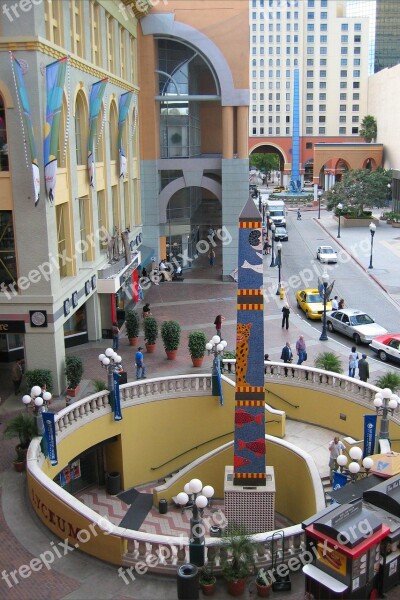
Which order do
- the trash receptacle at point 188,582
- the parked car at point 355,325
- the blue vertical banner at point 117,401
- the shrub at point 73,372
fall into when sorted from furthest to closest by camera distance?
the parked car at point 355,325 < the shrub at point 73,372 < the blue vertical banner at point 117,401 < the trash receptacle at point 188,582

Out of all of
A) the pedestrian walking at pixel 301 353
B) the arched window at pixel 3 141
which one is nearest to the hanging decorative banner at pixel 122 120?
the arched window at pixel 3 141

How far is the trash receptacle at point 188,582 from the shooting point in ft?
36.7

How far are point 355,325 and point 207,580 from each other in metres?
21.5

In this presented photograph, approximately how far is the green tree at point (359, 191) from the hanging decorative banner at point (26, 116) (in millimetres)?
52801

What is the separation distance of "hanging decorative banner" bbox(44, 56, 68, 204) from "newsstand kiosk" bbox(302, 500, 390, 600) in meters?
13.8

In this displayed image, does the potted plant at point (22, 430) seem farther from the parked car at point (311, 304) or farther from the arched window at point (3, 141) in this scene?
the parked car at point (311, 304)

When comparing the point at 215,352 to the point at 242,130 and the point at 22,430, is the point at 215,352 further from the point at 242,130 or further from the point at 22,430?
the point at 242,130

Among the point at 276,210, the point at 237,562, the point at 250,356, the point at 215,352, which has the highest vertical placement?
the point at 250,356

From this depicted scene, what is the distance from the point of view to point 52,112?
20.5 metres

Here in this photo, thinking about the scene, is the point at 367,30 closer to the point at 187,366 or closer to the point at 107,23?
the point at 107,23

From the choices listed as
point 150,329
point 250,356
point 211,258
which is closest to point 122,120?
point 150,329

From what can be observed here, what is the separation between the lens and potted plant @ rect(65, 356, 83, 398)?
2188cm

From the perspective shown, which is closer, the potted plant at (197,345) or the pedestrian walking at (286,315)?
the potted plant at (197,345)

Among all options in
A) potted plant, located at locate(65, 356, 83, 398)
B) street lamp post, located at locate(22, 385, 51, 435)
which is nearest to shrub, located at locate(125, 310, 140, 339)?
potted plant, located at locate(65, 356, 83, 398)
